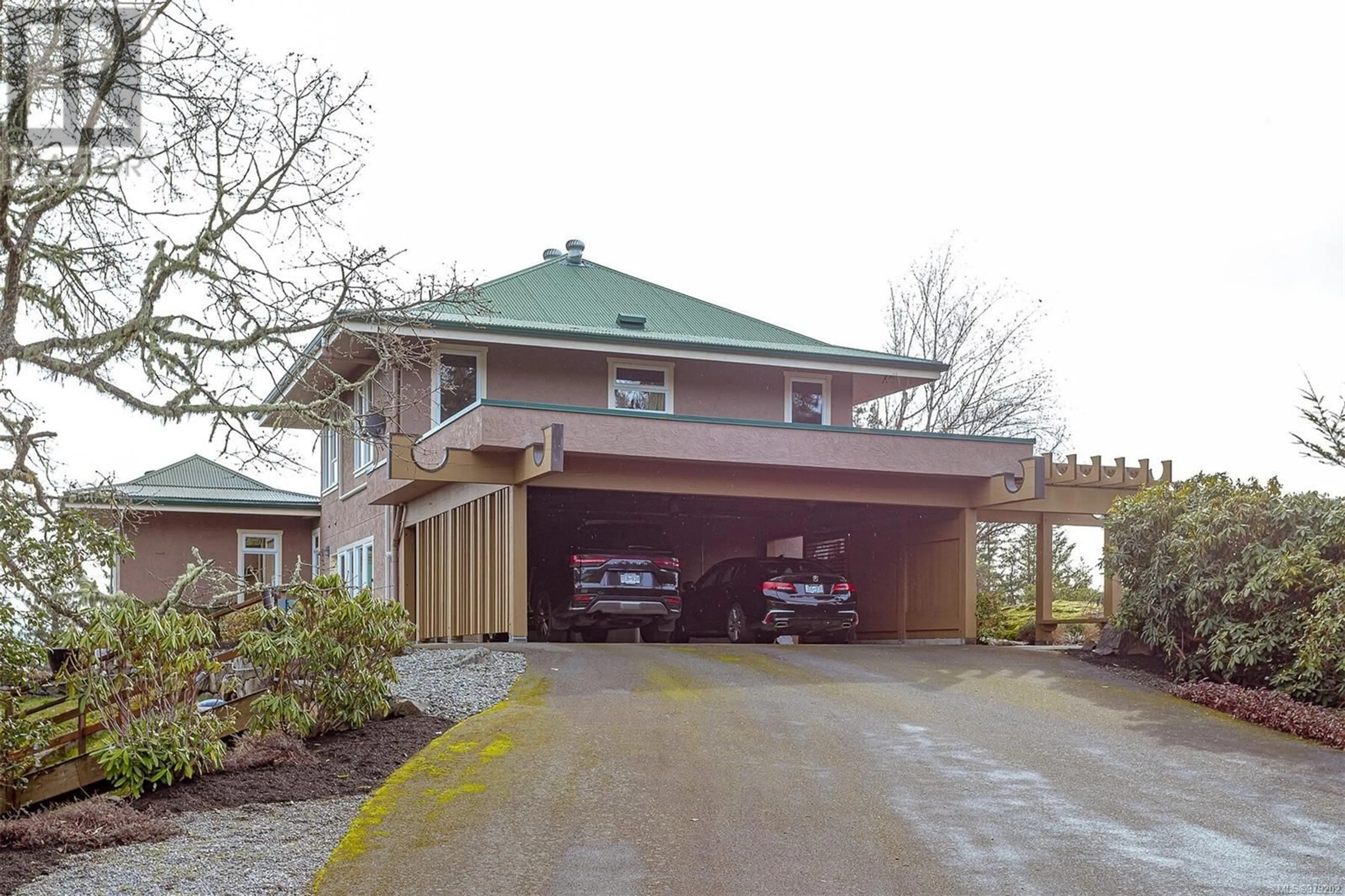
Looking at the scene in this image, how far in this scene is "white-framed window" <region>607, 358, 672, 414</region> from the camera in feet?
82.1

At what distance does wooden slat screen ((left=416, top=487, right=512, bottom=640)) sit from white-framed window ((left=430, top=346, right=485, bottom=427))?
5.97 feet

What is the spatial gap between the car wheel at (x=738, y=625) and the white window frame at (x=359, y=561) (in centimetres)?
750

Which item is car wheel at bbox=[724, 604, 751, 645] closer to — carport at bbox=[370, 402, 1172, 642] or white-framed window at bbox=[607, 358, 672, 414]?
carport at bbox=[370, 402, 1172, 642]

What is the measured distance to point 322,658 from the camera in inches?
443

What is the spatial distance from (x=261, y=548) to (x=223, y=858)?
2733cm

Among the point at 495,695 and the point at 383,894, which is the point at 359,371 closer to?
the point at 495,695

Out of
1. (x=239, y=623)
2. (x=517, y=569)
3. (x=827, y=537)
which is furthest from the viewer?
(x=827, y=537)

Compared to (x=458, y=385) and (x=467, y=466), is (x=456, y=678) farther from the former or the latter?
(x=458, y=385)

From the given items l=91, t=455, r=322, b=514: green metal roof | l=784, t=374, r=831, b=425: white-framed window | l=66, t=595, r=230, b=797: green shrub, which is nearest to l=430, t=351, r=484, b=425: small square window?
l=784, t=374, r=831, b=425: white-framed window

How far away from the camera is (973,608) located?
2273 cm

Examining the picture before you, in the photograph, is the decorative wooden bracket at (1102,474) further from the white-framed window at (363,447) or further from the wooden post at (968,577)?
the white-framed window at (363,447)

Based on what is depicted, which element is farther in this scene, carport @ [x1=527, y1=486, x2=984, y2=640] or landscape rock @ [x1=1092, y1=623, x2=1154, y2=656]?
carport @ [x1=527, y1=486, x2=984, y2=640]

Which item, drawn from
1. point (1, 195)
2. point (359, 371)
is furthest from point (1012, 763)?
point (359, 371)

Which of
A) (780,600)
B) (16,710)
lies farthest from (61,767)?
(780,600)
